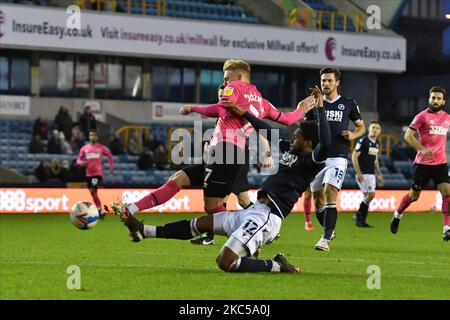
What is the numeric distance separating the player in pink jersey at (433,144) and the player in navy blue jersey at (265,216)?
578 centimetres

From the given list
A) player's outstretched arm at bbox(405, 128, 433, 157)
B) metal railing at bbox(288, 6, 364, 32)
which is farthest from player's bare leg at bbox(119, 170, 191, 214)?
metal railing at bbox(288, 6, 364, 32)

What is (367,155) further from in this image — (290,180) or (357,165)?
(290,180)

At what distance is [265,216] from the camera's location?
376 inches

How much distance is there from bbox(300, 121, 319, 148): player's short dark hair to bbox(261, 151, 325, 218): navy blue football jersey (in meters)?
0.14

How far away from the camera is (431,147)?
1566 cm

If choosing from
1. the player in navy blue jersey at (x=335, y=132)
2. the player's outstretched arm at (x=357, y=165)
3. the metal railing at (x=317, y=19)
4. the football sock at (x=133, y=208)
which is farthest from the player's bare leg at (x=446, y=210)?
the metal railing at (x=317, y=19)

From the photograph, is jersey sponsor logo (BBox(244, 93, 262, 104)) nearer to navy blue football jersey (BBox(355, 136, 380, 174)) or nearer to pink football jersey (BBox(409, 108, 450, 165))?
pink football jersey (BBox(409, 108, 450, 165))

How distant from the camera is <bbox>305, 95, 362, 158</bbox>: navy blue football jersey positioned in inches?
538

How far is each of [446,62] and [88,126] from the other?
2283 cm

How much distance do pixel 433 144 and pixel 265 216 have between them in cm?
676

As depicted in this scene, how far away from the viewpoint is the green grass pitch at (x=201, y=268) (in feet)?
27.3

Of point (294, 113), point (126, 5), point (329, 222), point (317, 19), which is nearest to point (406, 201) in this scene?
point (329, 222)

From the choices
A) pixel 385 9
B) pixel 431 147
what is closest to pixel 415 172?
pixel 431 147

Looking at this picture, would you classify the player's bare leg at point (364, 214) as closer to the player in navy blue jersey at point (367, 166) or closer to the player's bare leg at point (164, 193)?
the player in navy blue jersey at point (367, 166)
